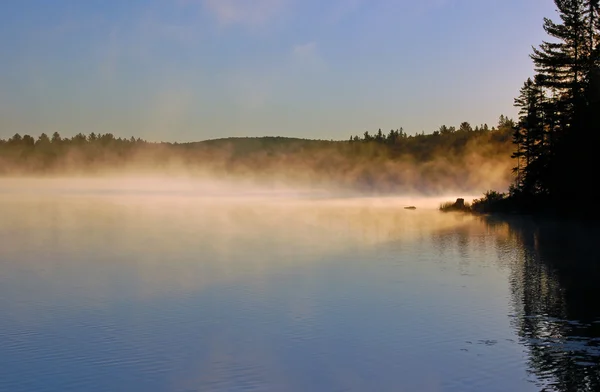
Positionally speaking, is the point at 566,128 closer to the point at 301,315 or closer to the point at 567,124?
the point at 567,124

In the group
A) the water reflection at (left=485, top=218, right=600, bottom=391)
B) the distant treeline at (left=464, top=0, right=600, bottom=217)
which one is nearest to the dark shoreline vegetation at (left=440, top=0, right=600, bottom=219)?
the distant treeline at (left=464, top=0, right=600, bottom=217)

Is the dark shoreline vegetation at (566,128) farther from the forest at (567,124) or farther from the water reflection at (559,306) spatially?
the water reflection at (559,306)

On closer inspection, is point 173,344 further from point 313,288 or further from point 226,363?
point 313,288

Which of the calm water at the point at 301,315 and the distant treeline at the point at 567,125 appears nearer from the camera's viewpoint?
the calm water at the point at 301,315

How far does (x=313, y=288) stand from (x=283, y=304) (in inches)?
160

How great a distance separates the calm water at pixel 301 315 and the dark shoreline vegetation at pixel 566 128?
48.5ft

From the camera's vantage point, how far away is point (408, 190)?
18925 cm

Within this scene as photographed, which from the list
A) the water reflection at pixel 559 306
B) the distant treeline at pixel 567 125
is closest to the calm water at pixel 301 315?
the water reflection at pixel 559 306

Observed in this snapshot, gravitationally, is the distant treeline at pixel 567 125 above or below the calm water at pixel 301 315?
above

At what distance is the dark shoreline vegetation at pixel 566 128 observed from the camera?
65125 millimetres

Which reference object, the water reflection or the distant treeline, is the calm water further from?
the distant treeline

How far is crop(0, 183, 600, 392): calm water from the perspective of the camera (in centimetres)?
1909

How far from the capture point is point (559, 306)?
27594 millimetres

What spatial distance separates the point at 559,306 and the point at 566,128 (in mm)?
47127
